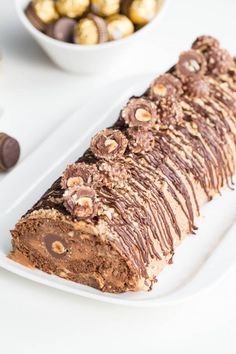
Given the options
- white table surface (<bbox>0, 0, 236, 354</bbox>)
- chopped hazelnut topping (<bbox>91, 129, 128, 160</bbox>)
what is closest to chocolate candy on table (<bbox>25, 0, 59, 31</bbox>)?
chopped hazelnut topping (<bbox>91, 129, 128, 160</bbox>)

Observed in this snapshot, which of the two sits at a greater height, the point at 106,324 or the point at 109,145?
the point at 109,145

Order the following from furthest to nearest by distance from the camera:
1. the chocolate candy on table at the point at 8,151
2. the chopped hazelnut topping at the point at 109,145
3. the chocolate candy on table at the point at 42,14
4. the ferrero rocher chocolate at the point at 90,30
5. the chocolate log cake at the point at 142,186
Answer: the chocolate candy on table at the point at 42,14
the ferrero rocher chocolate at the point at 90,30
the chocolate candy on table at the point at 8,151
the chopped hazelnut topping at the point at 109,145
the chocolate log cake at the point at 142,186

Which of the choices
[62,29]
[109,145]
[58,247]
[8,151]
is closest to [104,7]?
[62,29]

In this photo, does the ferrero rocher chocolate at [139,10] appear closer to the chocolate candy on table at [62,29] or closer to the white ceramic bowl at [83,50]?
the white ceramic bowl at [83,50]

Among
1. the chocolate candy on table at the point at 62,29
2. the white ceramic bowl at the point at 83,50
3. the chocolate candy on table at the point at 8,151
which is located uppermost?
the chocolate candy on table at the point at 62,29

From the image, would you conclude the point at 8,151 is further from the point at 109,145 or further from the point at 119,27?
the point at 119,27

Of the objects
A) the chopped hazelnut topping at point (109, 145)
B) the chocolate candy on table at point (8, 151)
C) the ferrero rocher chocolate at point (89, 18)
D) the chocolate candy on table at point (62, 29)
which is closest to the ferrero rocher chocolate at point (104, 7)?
the ferrero rocher chocolate at point (89, 18)
